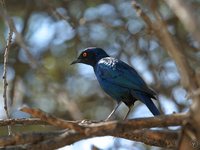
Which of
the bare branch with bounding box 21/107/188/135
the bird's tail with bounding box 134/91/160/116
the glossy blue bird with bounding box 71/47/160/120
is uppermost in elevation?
the bare branch with bounding box 21/107/188/135

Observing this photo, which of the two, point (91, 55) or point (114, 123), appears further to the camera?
point (91, 55)

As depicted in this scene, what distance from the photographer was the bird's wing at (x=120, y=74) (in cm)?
609

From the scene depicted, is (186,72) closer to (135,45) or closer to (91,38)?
(135,45)

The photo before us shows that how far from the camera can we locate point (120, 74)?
641 cm

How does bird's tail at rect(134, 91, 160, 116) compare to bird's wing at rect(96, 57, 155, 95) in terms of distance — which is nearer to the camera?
bird's tail at rect(134, 91, 160, 116)

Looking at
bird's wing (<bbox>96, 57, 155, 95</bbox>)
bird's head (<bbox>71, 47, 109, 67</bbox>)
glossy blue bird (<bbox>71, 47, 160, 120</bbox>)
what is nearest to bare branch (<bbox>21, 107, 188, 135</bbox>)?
glossy blue bird (<bbox>71, 47, 160, 120</bbox>)

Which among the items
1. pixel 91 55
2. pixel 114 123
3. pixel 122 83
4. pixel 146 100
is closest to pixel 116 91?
pixel 122 83

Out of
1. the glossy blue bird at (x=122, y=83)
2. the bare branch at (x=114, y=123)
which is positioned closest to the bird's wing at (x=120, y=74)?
the glossy blue bird at (x=122, y=83)

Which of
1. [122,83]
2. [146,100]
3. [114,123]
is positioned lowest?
[146,100]

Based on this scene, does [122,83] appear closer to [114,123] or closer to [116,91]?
[116,91]

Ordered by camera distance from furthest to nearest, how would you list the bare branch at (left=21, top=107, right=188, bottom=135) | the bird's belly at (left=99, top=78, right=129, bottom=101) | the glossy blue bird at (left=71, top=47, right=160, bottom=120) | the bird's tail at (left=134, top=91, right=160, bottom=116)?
the bird's belly at (left=99, top=78, right=129, bottom=101) → the glossy blue bird at (left=71, top=47, right=160, bottom=120) → the bird's tail at (left=134, top=91, right=160, bottom=116) → the bare branch at (left=21, top=107, right=188, bottom=135)

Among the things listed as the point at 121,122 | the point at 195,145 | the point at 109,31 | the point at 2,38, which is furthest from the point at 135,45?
the point at 121,122

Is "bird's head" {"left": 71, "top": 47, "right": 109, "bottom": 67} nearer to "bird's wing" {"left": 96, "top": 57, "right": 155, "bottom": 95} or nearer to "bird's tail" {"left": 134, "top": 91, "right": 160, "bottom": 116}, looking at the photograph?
"bird's wing" {"left": 96, "top": 57, "right": 155, "bottom": 95}

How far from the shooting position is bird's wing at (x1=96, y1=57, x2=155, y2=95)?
240 inches
